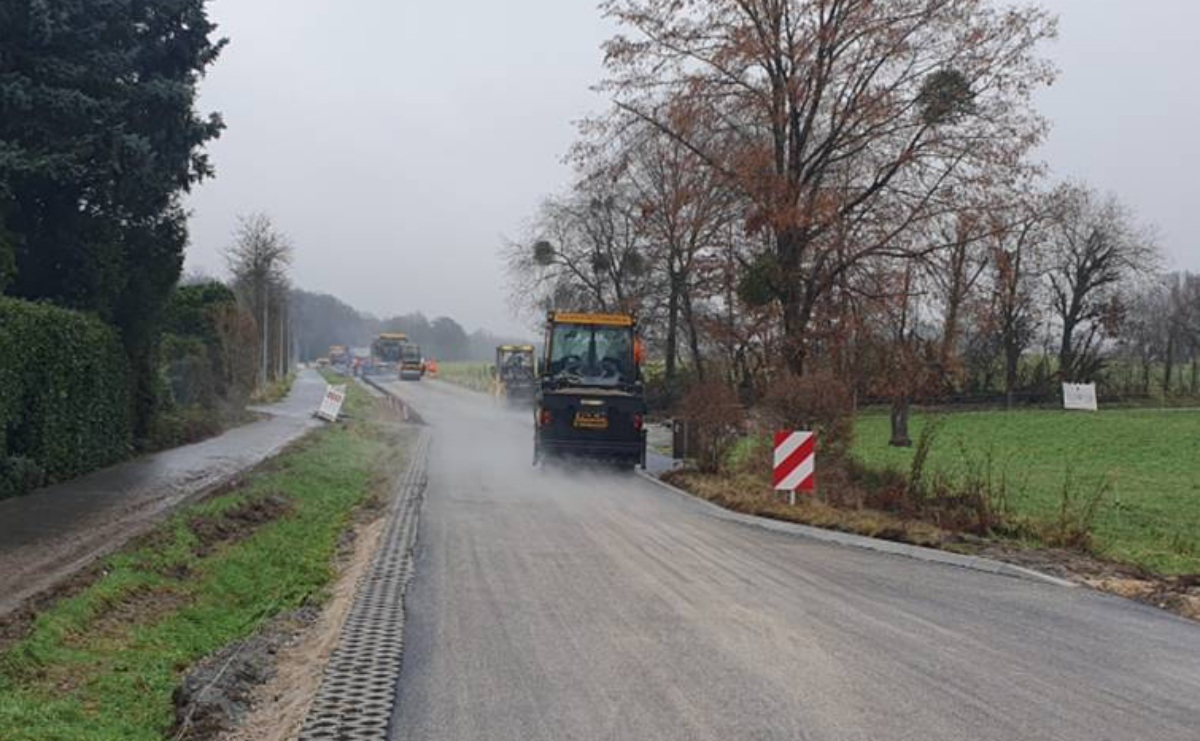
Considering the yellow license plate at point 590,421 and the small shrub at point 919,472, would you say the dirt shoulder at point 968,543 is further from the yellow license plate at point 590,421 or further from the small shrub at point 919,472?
the yellow license plate at point 590,421

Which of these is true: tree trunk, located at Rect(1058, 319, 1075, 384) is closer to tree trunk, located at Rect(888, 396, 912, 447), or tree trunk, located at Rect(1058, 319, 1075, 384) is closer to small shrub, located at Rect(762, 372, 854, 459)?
tree trunk, located at Rect(888, 396, 912, 447)

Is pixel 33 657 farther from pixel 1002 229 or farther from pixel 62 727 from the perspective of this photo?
pixel 1002 229

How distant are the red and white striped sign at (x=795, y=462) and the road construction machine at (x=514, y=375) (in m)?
34.2

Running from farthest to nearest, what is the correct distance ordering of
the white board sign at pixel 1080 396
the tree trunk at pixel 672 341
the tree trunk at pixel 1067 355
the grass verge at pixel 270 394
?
the tree trunk at pixel 1067 355 < the white board sign at pixel 1080 396 < the grass verge at pixel 270 394 < the tree trunk at pixel 672 341

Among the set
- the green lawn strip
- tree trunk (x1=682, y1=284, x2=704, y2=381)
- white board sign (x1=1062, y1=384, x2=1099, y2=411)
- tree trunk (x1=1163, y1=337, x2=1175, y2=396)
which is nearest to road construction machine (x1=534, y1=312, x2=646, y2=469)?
tree trunk (x1=682, y1=284, x2=704, y2=381)

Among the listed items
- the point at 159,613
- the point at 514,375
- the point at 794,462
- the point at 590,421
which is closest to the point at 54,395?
the point at 159,613

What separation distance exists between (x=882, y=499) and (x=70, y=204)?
15184mm

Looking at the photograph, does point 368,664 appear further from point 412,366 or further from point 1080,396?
point 412,366

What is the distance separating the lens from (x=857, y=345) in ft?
67.8

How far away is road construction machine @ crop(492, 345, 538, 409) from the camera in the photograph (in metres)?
53.7

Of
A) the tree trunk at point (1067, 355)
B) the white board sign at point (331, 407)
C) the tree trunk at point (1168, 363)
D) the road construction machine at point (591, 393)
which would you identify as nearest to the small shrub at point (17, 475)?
the road construction machine at point (591, 393)

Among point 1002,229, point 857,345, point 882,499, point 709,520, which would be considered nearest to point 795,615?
point 709,520

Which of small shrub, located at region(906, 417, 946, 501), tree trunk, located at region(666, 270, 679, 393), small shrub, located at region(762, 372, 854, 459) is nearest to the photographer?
small shrub, located at region(906, 417, 946, 501)

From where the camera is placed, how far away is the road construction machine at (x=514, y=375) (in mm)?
53656
